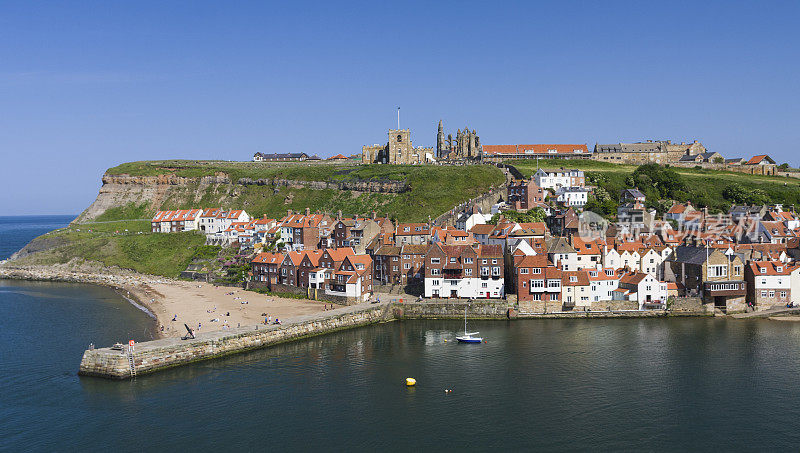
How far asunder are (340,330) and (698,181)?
9944 cm

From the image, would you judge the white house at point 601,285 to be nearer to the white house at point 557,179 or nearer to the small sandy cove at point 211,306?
the small sandy cove at point 211,306

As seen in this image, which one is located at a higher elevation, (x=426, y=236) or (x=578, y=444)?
(x=426, y=236)

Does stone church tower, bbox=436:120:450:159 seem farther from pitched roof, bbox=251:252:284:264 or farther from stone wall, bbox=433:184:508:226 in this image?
pitched roof, bbox=251:252:284:264

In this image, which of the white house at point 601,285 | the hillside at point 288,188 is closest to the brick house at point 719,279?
the white house at point 601,285

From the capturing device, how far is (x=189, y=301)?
252ft

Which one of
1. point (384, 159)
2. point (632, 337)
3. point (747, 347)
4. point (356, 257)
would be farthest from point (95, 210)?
point (747, 347)

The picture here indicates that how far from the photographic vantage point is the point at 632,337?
58750 millimetres

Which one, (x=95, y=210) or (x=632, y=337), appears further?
(x=95, y=210)

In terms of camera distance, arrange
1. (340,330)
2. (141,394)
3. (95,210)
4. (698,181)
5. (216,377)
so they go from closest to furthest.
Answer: (141,394)
(216,377)
(340,330)
(698,181)
(95,210)

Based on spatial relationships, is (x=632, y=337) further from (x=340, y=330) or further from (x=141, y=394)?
(x=141, y=394)

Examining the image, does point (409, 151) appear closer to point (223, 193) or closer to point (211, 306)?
point (223, 193)

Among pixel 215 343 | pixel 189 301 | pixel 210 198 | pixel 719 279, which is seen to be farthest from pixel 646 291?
pixel 210 198

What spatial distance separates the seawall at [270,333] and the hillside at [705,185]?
42782 millimetres

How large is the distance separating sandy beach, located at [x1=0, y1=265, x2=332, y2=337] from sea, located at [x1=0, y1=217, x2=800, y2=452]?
20.0ft
